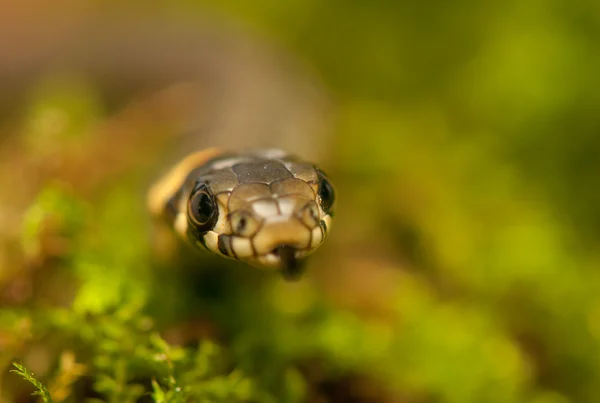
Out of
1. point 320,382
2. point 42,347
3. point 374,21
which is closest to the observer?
point 42,347

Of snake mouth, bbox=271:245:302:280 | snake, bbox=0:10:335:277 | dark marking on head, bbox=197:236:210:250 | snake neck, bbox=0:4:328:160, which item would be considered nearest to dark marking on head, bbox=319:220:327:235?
snake, bbox=0:10:335:277

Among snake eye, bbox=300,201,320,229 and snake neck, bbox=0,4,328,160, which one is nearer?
snake eye, bbox=300,201,320,229

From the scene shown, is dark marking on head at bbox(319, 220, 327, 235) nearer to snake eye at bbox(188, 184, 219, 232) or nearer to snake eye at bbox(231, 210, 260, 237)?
snake eye at bbox(231, 210, 260, 237)

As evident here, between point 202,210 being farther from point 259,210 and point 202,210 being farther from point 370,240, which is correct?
point 370,240

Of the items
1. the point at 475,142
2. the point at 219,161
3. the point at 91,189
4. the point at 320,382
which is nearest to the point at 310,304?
the point at 320,382

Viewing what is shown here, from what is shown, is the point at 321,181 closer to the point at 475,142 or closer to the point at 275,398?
the point at 275,398

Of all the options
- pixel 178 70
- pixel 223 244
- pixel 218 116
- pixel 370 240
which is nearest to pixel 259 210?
pixel 223 244

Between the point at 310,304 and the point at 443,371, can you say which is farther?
the point at 310,304
